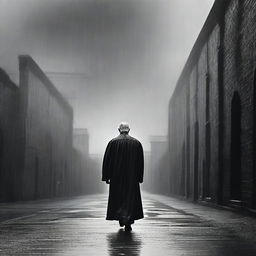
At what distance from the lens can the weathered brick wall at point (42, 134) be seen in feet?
95.8

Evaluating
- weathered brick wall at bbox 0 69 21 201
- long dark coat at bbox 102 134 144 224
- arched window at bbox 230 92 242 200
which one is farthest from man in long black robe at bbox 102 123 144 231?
weathered brick wall at bbox 0 69 21 201

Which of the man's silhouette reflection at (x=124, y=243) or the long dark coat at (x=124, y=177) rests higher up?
the long dark coat at (x=124, y=177)

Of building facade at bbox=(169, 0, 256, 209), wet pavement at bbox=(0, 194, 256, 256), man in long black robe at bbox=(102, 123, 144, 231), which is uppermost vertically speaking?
building facade at bbox=(169, 0, 256, 209)

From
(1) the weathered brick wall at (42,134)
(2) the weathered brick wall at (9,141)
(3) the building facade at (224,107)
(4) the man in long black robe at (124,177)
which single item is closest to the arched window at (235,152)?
(3) the building facade at (224,107)

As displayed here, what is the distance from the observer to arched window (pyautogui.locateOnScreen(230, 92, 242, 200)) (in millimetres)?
16109

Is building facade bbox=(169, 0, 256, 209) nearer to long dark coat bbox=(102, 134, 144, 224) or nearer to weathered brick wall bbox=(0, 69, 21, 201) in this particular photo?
long dark coat bbox=(102, 134, 144, 224)

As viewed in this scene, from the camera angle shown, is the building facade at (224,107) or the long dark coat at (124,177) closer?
the long dark coat at (124,177)

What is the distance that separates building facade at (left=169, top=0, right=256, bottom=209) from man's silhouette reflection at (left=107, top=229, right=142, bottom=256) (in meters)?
5.53

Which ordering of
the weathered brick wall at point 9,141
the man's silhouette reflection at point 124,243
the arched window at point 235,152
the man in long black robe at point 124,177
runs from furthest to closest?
the weathered brick wall at point 9,141 < the arched window at point 235,152 < the man in long black robe at point 124,177 < the man's silhouette reflection at point 124,243

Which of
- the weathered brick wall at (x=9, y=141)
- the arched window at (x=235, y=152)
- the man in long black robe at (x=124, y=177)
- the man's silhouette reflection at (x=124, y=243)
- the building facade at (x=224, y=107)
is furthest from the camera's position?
the weathered brick wall at (x=9, y=141)

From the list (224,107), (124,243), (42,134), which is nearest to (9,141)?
(42,134)

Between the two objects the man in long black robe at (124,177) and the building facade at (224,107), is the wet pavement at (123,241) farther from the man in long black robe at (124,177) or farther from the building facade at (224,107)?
the building facade at (224,107)

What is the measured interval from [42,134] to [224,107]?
62.1 feet

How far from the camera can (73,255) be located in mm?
5473
